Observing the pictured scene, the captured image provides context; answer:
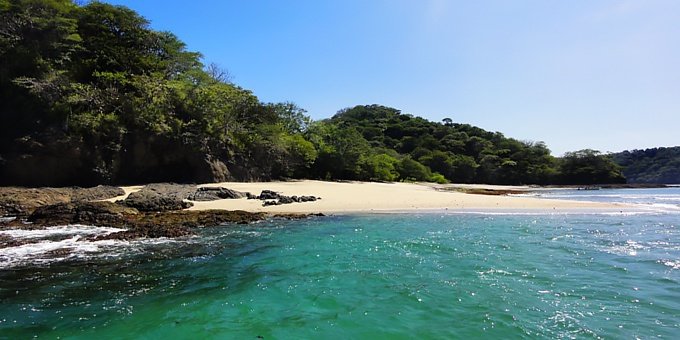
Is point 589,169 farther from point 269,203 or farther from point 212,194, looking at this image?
point 212,194

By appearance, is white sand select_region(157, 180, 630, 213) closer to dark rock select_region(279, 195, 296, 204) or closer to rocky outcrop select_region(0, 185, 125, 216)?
dark rock select_region(279, 195, 296, 204)

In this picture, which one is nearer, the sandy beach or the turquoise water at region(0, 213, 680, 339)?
the turquoise water at region(0, 213, 680, 339)

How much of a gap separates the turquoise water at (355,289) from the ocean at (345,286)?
31 millimetres

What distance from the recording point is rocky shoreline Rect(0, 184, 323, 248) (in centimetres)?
1297

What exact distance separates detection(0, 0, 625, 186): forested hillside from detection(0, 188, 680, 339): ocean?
13507 millimetres

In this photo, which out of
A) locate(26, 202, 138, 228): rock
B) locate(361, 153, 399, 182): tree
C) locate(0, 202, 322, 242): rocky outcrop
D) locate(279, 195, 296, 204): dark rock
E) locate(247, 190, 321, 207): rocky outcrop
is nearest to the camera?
locate(0, 202, 322, 242): rocky outcrop

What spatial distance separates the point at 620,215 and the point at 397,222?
11.2 m

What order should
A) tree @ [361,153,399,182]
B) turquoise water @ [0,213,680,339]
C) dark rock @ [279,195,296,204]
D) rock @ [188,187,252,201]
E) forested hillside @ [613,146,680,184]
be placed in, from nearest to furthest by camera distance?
turquoise water @ [0,213,680,339], rock @ [188,187,252,201], dark rock @ [279,195,296,204], tree @ [361,153,399,182], forested hillside @ [613,146,680,184]

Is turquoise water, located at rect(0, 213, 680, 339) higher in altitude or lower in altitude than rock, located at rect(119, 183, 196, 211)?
lower

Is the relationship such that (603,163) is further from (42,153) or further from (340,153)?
(42,153)

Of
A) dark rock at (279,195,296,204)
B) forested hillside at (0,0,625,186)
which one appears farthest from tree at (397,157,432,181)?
dark rock at (279,195,296,204)

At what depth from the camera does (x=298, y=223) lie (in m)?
15.5

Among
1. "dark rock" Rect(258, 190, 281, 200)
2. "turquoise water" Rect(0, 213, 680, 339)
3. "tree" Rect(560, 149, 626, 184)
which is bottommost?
→ "turquoise water" Rect(0, 213, 680, 339)

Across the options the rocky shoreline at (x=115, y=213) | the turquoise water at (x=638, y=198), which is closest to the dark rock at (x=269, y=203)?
the rocky shoreline at (x=115, y=213)
